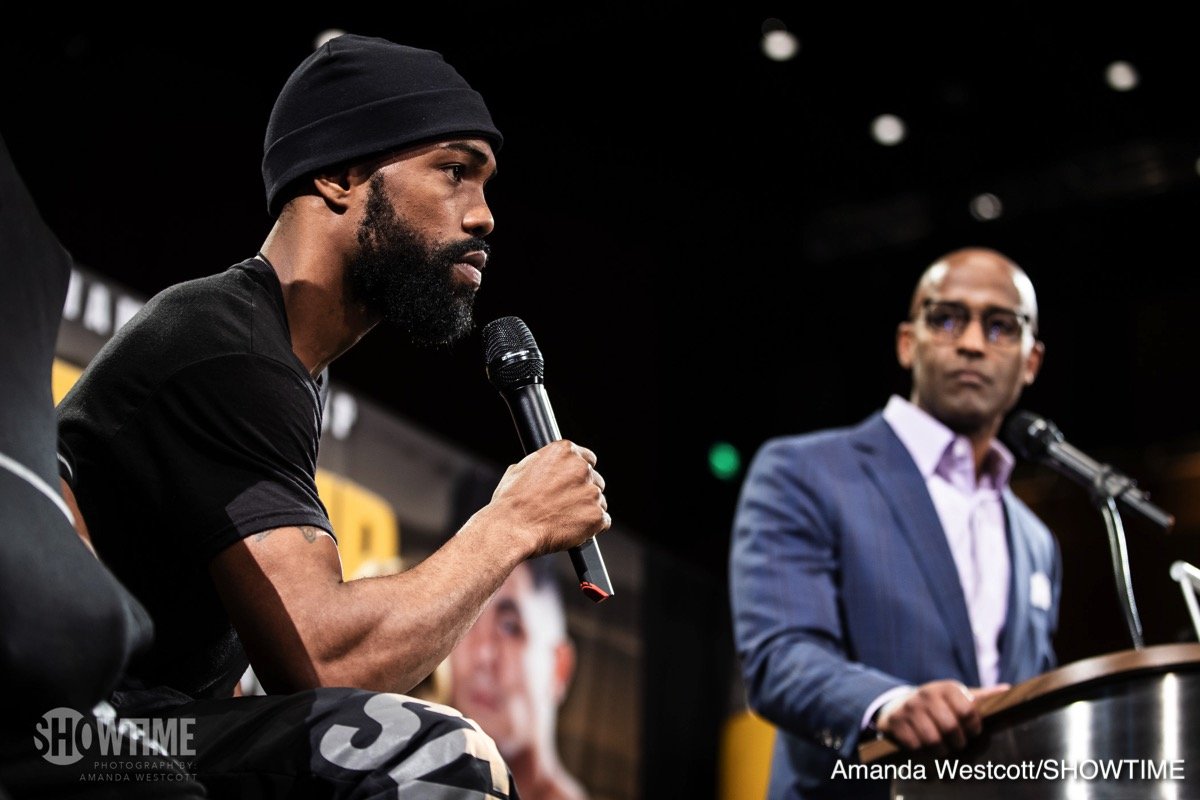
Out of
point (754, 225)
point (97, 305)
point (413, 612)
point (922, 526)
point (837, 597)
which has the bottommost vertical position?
point (413, 612)

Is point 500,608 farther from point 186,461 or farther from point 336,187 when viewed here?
point 186,461

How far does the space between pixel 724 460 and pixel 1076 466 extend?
16.4ft

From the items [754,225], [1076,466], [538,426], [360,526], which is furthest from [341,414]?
[754,225]

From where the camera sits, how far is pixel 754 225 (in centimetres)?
796

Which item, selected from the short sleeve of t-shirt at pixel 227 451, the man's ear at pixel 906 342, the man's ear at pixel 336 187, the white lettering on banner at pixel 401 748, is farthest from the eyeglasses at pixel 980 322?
the white lettering on banner at pixel 401 748

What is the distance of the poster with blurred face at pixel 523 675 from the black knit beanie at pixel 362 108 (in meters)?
3.73

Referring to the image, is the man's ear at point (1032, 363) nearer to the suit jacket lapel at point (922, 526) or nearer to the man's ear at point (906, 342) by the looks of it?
the man's ear at point (906, 342)

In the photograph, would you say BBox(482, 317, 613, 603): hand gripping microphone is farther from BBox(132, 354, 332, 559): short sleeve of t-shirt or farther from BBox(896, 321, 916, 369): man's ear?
BBox(896, 321, 916, 369): man's ear

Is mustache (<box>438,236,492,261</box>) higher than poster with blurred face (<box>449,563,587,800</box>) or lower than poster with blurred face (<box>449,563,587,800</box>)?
higher

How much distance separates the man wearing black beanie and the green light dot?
19.6ft

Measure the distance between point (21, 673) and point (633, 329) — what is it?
638 centimetres

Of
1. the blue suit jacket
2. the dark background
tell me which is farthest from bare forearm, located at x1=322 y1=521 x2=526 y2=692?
the dark background

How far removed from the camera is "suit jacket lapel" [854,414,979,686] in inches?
113

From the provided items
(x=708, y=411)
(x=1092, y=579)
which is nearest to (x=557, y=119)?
(x=708, y=411)
